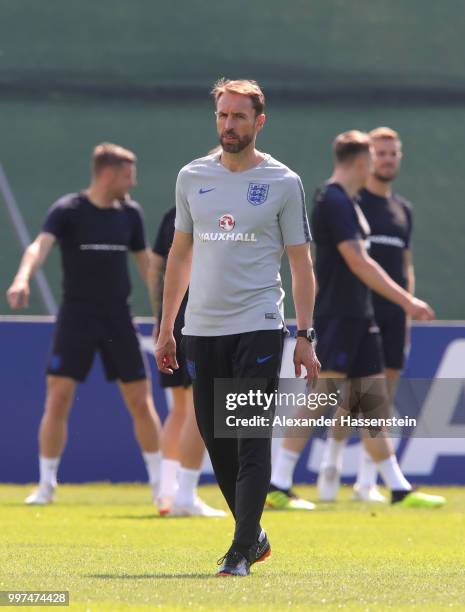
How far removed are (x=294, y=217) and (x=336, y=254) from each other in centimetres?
417

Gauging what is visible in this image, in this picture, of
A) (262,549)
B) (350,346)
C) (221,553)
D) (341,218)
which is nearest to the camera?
(262,549)

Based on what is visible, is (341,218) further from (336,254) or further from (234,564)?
(234,564)

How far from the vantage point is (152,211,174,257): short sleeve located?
385 inches

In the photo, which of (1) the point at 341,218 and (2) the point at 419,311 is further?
(1) the point at 341,218

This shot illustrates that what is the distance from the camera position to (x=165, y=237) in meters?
9.89

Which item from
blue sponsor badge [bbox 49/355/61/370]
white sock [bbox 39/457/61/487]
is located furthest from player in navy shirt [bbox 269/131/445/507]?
blue sponsor badge [bbox 49/355/61/370]

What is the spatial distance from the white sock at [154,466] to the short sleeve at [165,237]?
150cm

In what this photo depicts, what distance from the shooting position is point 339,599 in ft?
19.4

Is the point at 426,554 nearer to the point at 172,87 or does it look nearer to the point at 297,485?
the point at 297,485

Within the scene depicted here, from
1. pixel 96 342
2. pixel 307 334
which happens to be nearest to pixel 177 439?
pixel 96 342

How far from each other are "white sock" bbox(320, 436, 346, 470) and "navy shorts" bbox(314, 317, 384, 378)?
2.53 ft

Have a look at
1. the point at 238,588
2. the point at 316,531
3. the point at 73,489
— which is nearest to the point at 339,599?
the point at 238,588

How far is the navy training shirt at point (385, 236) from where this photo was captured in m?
11.5

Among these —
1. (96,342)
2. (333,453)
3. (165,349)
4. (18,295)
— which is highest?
(165,349)
